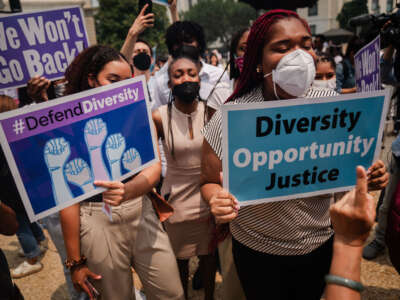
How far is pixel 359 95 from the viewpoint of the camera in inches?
50.6

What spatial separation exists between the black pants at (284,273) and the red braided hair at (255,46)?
2.92ft

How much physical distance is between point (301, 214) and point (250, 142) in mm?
521

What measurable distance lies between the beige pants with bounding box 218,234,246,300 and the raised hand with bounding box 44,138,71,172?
1.08m

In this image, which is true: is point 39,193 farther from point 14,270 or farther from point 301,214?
point 14,270

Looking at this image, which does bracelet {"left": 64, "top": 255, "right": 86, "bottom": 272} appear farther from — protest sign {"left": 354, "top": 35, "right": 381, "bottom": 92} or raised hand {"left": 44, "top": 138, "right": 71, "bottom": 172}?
protest sign {"left": 354, "top": 35, "right": 381, "bottom": 92}

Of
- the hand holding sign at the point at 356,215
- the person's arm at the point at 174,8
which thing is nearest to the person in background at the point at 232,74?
the person's arm at the point at 174,8

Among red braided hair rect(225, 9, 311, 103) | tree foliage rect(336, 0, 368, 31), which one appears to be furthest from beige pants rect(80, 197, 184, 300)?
tree foliage rect(336, 0, 368, 31)

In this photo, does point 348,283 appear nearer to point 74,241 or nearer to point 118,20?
point 74,241

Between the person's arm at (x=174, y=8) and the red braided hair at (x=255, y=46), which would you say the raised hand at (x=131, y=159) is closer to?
the red braided hair at (x=255, y=46)

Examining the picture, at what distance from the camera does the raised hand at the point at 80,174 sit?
1393 millimetres

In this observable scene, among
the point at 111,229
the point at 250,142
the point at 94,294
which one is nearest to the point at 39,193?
the point at 111,229

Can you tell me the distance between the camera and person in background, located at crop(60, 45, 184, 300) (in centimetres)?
164

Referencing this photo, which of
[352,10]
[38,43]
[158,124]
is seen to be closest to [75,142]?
[158,124]

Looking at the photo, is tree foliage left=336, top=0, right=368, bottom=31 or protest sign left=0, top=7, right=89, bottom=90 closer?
protest sign left=0, top=7, right=89, bottom=90
